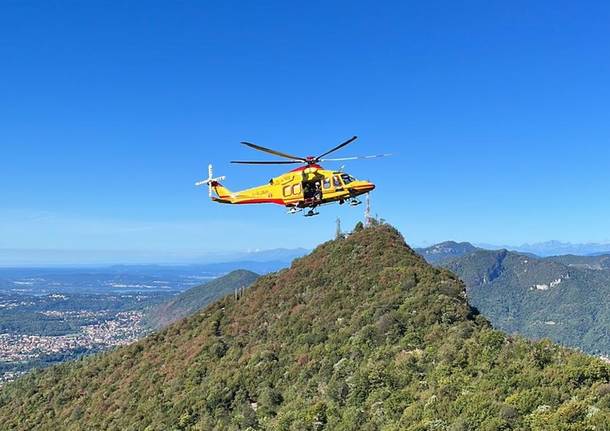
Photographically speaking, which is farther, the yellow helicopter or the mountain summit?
the yellow helicopter

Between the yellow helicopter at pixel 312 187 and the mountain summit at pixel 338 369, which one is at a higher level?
the yellow helicopter at pixel 312 187

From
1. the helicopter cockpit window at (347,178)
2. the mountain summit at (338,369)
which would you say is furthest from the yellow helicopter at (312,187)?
the mountain summit at (338,369)

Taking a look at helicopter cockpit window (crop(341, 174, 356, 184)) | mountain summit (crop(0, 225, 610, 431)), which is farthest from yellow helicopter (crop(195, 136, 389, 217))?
mountain summit (crop(0, 225, 610, 431))

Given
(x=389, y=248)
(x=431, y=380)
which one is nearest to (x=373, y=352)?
(x=431, y=380)

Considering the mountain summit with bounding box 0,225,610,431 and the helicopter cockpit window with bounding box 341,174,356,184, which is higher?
the helicopter cockpit window with bounding box 341,174,356,184

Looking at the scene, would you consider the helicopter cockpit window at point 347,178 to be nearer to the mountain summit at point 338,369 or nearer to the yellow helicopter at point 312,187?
the yellow helicopter at point 312,187

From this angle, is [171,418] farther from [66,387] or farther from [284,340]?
[66,387]

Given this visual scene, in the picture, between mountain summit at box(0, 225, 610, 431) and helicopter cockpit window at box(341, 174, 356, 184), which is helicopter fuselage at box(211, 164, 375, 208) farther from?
mountain summit at box(0, 225, 610, 431)

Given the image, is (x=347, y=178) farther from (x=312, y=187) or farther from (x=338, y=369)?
(x=338, y=369)

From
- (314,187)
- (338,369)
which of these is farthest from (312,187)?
(338,369)
